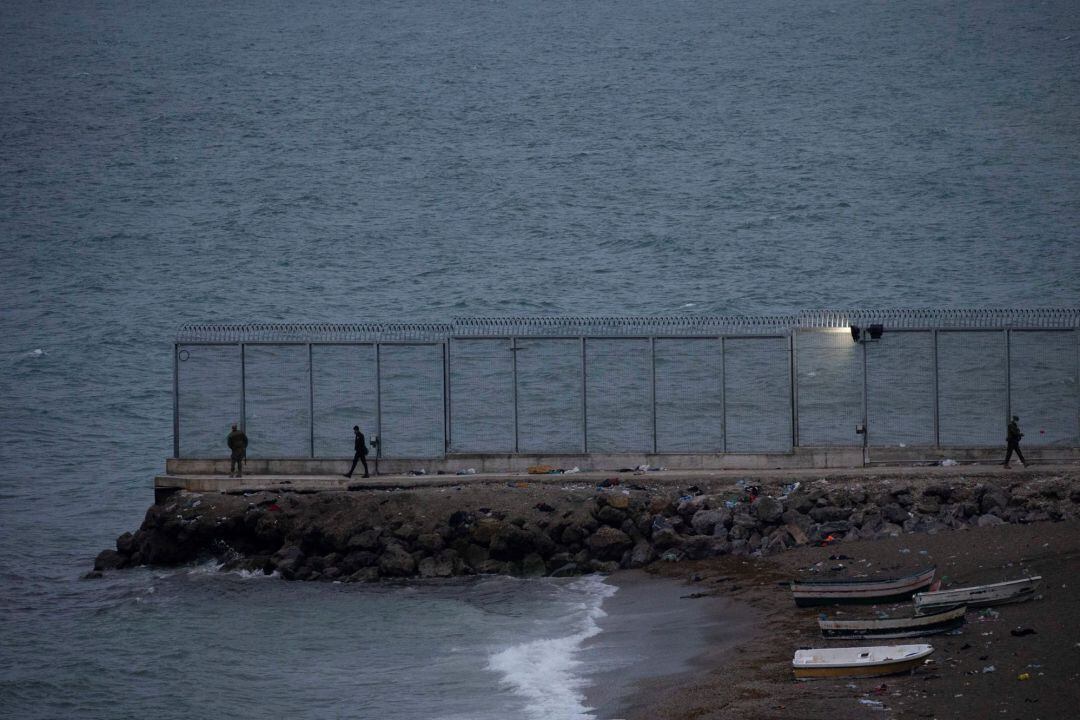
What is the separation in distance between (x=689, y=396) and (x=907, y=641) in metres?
11.9

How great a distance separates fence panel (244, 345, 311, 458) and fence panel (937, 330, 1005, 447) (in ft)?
48.7

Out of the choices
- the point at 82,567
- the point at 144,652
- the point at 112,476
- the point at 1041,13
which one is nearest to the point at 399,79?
the point at 1041,13

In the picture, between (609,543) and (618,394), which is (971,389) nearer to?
(618,394)

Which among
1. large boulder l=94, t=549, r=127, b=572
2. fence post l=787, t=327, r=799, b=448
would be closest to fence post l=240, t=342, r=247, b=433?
large boulder l=94, t=549, r=127, b=572

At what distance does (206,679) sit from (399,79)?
10859 centimetres

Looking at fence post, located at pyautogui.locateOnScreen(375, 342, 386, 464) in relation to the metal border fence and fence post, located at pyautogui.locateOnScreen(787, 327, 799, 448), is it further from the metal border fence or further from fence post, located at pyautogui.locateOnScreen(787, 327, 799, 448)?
fence post, located at pyautogui.locateOnScreen(787, 327, 799, 448)

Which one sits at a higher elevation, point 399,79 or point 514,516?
point 399,79

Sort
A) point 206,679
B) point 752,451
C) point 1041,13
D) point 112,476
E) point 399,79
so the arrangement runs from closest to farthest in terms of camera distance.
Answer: point 206,679 → point 752,451 → point 112,476 → point 399,79 → point 1041,13

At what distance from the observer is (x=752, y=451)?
103 feet

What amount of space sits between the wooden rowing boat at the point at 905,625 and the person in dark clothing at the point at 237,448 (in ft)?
53.1

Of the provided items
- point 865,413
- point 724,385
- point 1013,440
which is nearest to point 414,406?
point 724,385

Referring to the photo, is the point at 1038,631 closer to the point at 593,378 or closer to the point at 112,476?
the point at 593,378

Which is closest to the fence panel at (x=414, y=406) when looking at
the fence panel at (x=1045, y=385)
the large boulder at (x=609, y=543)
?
the large boulder at (x=609, y=543)

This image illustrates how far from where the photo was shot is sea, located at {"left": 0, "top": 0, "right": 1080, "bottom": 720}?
2669 cm
